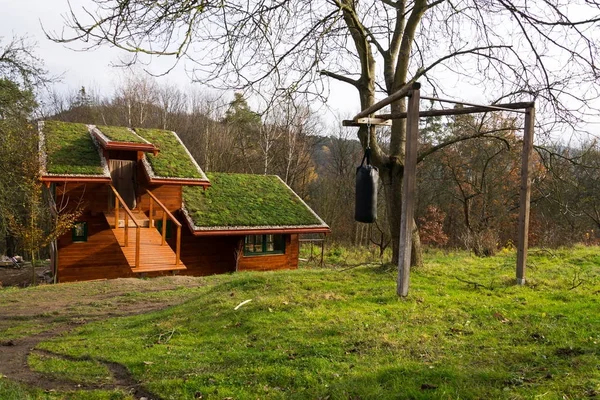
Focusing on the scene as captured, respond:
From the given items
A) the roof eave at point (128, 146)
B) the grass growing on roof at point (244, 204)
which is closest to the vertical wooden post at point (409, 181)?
the roof eave at point (128, 146)

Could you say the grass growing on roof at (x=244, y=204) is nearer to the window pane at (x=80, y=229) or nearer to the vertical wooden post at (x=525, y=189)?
the window pane at (x=80, y=229)

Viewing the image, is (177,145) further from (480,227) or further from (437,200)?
(437,200)

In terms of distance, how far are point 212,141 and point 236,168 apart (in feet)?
9.49

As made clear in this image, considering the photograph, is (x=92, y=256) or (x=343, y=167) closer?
(x=92, y=256)

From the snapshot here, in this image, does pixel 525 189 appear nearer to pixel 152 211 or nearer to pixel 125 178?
pixel 152 211

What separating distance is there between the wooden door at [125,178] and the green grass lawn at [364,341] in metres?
10.8

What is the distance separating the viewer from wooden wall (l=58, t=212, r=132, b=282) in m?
16.7

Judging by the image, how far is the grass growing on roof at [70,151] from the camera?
16.0 m

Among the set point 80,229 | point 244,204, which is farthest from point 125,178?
point 244,204

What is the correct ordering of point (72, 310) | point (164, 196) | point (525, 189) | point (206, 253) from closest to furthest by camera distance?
point (525, 189) < point (72, 310) < point (164, 196) < point (206, 253)

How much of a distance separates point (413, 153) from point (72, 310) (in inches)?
305

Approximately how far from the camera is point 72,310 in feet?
32.0

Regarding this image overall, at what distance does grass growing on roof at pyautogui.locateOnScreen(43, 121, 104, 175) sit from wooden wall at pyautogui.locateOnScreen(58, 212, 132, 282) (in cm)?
190

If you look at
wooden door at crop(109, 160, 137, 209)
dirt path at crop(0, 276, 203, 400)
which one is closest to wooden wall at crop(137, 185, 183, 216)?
wooden door at crop(109, 160, 137, 209)
